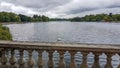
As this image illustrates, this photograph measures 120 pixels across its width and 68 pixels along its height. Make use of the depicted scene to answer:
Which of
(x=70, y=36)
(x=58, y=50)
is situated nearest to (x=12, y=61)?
(x=58, y=50)

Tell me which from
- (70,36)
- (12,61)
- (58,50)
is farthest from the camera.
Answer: (70,36)

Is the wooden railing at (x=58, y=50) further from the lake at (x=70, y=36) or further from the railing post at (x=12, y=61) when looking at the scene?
the lake at (x=70, y=36)

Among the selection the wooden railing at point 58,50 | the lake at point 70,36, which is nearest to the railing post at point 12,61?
the wooden railing at point 58,50

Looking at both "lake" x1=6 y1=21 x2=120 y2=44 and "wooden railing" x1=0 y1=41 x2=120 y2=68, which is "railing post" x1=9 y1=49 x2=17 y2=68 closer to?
"wooden railing" x1=0 y1=41 x2=120 y2=68

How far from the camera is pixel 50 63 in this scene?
21.9 feet

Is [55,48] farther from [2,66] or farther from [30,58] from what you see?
[2,66]

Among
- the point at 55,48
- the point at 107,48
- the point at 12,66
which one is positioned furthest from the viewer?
the point at 12,66

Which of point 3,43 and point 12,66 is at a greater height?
point 3,43

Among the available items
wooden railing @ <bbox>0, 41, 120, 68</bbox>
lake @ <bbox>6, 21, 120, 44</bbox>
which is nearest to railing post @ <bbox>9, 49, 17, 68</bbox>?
wooden railing @ <bbox>0, 41, 120, 68</bbox>

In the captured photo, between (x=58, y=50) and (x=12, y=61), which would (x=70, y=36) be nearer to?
(x=12, y=61)

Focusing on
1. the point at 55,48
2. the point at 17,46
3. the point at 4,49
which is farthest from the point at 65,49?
the point at 4,49

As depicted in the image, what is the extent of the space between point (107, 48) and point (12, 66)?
9.31 ft

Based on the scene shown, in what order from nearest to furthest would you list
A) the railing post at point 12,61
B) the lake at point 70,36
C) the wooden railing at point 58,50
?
the wooden railing at point 58,50 → the railing post at point 12,61 → the lake at point 70,36

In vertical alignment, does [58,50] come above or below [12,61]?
above
